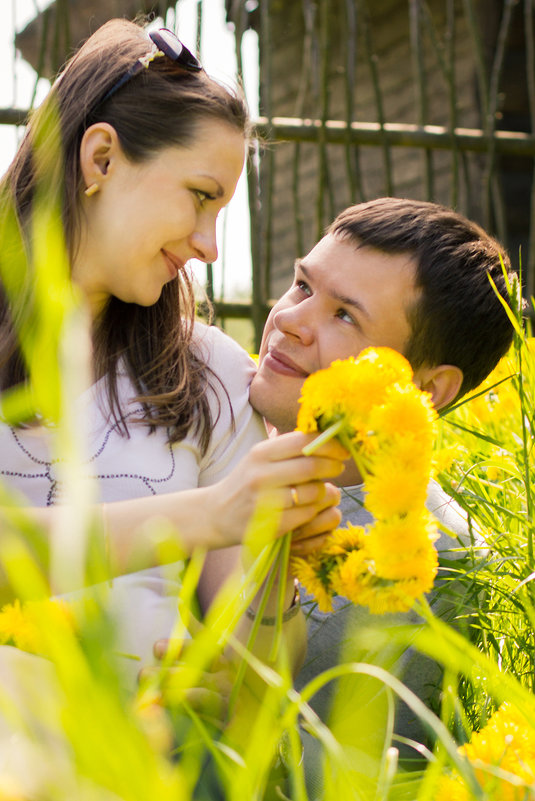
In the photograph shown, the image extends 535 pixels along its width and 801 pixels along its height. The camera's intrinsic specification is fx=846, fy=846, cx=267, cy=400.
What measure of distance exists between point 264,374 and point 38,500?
15.8 inches

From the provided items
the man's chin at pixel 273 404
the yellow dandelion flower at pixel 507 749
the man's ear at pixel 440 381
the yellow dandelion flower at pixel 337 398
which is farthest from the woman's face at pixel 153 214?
the yellow dandelion flower at pixel 507 749

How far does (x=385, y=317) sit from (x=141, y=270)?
40 centimetres

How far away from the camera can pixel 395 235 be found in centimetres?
138

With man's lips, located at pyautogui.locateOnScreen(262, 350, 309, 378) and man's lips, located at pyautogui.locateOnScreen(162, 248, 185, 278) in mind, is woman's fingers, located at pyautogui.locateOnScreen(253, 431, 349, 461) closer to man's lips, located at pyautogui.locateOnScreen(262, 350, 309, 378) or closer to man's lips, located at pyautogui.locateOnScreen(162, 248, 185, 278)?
man's lips, located at pyautogui.locateOnScreen(262, 350, 309, 378)

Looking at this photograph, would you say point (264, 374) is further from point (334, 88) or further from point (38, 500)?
point (334, 88)

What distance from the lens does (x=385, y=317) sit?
1.36m

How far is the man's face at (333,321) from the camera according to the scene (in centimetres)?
133

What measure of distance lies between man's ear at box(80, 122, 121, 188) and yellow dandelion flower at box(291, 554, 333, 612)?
957 millimetres

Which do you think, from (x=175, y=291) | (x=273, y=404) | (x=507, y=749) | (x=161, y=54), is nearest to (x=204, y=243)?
(x=175, y=291)

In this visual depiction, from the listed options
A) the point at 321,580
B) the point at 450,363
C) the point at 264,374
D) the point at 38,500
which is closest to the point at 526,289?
the point at 450,363

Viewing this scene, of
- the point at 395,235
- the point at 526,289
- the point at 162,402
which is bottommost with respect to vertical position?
the point at 526,289

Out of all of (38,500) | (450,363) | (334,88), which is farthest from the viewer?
(334,88)

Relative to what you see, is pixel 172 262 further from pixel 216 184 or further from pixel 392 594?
pixel 392 594

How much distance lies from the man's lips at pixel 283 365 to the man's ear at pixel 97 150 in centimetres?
43
